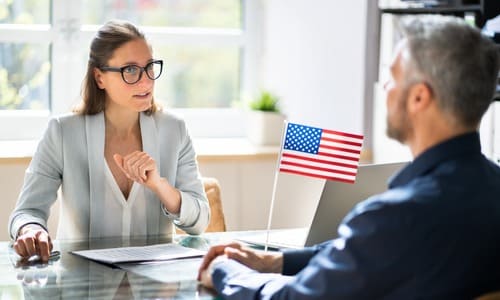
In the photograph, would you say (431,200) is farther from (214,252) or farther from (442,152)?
(214,252)

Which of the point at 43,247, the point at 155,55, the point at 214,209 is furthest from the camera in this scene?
the point at 155,55

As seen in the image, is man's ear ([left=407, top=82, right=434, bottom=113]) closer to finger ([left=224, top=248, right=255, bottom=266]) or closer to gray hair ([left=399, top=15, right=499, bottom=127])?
gray hair ([left=399, top=15, right=499, bottom=127])

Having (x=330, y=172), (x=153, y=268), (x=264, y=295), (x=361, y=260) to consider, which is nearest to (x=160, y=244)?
(x=153, y=268)

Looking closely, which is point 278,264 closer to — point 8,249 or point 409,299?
point 409,299

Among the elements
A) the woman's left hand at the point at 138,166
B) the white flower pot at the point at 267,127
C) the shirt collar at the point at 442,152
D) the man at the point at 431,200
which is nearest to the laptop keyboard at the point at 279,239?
the woman's left hand at the point at 138,166

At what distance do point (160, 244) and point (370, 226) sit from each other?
1132mm

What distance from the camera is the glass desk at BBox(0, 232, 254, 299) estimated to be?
214 cm

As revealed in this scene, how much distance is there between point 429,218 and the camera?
1.67 metres

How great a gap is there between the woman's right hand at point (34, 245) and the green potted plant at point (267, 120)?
2105mm

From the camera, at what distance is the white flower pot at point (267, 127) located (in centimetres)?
457

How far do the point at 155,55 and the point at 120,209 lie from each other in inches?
74.9

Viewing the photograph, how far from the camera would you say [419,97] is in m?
1.76

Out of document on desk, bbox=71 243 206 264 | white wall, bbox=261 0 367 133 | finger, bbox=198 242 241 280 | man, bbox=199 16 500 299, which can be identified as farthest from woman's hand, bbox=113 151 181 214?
white wall, bbox=261 0 367 133

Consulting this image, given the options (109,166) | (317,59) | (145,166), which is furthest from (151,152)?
(317,59)
